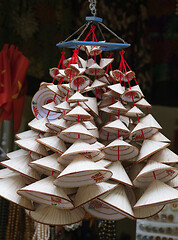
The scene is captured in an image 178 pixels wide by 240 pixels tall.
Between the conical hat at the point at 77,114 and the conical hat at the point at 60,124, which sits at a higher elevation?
the conical hat at the point at 77,114

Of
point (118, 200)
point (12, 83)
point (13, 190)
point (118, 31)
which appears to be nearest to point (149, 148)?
point (118, 200)

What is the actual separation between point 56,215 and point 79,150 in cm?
22

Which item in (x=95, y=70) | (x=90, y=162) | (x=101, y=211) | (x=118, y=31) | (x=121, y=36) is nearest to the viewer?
(x=90, y=162)

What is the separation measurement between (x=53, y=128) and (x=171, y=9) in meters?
1.61

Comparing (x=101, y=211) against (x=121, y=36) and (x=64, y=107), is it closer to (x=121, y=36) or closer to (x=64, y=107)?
(x=64, y=107)

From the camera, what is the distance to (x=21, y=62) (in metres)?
2.39

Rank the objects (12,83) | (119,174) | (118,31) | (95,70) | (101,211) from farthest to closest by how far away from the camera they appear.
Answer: (12,83) → (118,31) → (95,70) → (101,211) → (119,174)

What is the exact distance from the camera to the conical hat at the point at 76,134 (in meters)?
0.90

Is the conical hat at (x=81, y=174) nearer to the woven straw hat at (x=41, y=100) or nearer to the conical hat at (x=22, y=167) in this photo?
the conical hat at (x=22, y=167)

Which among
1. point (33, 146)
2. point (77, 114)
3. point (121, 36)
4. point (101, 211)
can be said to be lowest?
point (101, 211)

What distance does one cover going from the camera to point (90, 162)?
0.86 meters

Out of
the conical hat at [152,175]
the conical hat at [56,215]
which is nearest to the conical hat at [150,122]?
the conical hat at [152,175]

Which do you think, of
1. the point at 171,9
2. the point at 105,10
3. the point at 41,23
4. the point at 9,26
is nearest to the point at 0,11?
the point at 9,26

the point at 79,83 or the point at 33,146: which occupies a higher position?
the point at 79,83
